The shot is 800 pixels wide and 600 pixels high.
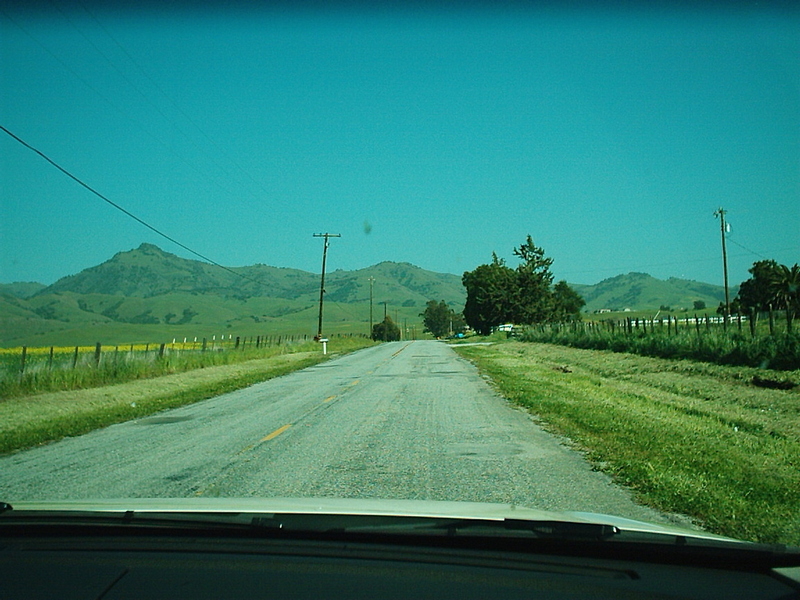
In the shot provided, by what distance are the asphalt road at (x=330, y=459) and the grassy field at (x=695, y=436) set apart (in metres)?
0.44

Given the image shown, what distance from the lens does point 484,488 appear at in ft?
22.1

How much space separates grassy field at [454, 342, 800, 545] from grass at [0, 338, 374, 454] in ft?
27.9

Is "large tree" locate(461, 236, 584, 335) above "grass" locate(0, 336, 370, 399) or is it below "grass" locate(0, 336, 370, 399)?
above

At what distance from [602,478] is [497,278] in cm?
8029

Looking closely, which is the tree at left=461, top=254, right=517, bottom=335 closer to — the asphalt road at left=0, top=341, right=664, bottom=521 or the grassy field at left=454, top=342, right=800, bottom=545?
the grassy field at left=454, top=342, right=800, bottom=545

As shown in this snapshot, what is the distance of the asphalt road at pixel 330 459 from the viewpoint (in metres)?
6.71

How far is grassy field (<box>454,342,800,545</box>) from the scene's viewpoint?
5.93m

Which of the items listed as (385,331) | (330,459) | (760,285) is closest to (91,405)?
(330,459)

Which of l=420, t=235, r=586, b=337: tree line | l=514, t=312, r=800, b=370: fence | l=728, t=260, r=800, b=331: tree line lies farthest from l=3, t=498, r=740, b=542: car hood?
l=420, t=235, r=586, b=337: tree line

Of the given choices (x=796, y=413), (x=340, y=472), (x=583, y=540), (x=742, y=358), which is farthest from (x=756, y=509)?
(x=742, y=358)

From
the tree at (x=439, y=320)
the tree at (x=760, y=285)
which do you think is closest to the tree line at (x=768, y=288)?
the tree at (x=760, y=285)

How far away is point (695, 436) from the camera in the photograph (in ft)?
31.9

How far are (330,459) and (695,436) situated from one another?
5360 millimetres

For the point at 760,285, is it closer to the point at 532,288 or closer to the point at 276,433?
the point at 532,288
